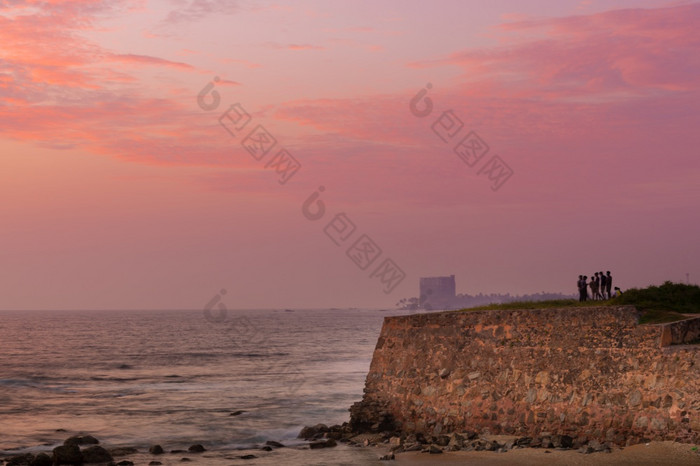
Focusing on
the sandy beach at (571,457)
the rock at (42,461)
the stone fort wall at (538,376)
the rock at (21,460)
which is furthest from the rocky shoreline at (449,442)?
the rock at (21,460)

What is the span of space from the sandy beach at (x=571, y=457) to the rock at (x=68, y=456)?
1123 cm

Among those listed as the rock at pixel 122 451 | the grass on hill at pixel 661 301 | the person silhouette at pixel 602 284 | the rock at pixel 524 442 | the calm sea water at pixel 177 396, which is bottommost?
the rock at pixel 122 451

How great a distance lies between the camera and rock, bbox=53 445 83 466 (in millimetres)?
27625

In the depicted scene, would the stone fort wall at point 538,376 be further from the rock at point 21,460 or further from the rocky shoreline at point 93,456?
the rock at point 21,460

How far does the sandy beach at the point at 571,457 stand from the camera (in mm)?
21750

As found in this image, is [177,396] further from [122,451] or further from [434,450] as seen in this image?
[434,450]

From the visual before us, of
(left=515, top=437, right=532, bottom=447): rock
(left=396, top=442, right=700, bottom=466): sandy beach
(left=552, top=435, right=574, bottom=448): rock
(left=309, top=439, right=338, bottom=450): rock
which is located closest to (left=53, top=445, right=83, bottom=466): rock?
(left=309, top=439, right=338, bottom=450): rock

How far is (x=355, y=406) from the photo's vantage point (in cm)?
3105

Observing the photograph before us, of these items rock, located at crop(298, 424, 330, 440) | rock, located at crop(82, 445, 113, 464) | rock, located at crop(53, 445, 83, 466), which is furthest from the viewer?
rock, located at crop(298, 424, 330, 440)

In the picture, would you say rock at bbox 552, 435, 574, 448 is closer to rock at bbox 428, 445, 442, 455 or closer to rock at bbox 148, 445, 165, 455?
rock at bbox 428, 445, 442, 455

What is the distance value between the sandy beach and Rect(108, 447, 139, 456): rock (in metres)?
11.0

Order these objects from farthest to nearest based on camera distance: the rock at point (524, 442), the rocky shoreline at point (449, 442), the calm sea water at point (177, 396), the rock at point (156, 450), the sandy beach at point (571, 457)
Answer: the calm sea water at point (177, 396) < the rock at point (156, 450) < the rock at point (524, 442) < the rocky shoreline at point (449, 442) < the sandy beach at point (571, 457)

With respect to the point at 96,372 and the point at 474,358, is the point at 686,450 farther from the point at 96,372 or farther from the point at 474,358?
the point at 96,372

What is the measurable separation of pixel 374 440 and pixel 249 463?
456cm
